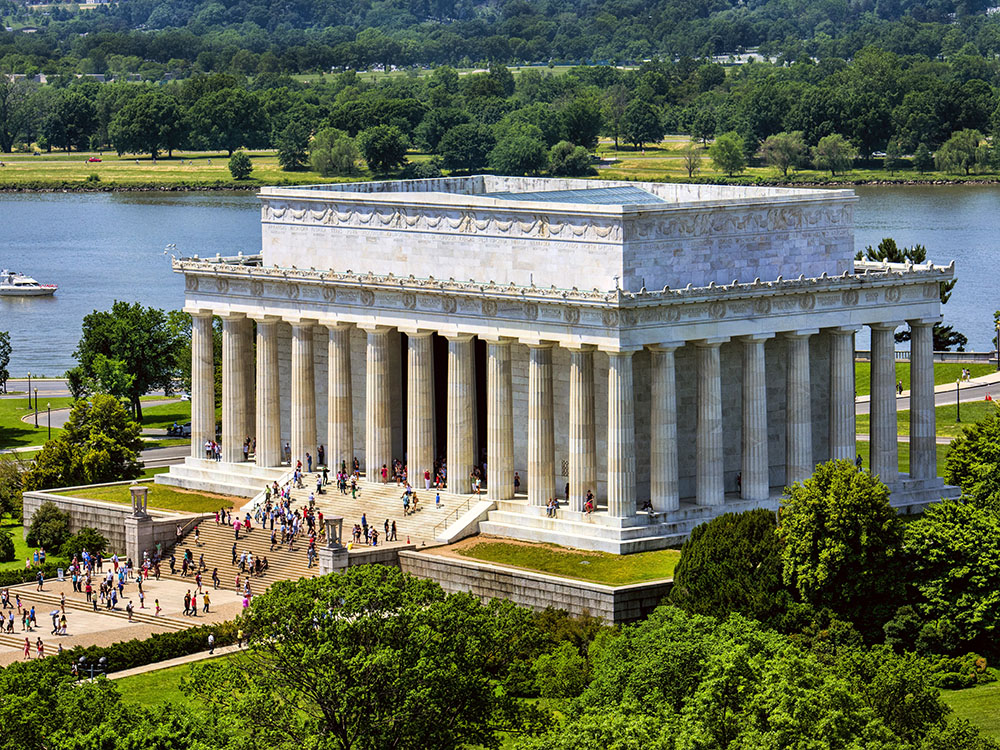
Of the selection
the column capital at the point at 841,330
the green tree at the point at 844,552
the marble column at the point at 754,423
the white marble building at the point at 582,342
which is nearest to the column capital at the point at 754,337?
the marble column at the point at 754,423

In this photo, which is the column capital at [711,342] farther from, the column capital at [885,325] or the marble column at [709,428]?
the column capital at [885,325]

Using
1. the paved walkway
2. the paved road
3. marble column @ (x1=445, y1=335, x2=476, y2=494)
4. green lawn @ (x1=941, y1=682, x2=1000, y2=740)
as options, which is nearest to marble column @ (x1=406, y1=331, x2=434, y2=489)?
marble column @ (x1=445, y1=335, x2=476, y2=494)

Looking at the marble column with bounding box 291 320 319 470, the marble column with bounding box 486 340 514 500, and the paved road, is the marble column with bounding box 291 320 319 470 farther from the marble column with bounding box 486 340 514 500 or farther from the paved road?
the paved road

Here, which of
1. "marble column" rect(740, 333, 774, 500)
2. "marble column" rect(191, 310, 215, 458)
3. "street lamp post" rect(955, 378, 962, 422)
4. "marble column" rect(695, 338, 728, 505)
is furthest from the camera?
"street lamp post" rect(955, 378, 962, 422)

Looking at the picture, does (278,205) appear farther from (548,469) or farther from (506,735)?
(506,735)

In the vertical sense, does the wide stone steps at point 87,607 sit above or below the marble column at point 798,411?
below

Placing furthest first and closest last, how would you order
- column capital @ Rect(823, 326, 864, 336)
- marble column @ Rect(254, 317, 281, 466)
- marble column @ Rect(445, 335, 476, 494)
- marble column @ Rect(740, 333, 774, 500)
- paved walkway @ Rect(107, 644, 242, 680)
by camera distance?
1. marble column @ Rect(254, 317, 281, 466)
2. marble column @ Rect(445, 335, 476, 494)
3. column capital @ Rect(823, 326, 864, 336)
4. marble column @ Rect(740, 333, 774, 500)
5. paved walkway @ Rect(107, 644, 242, 680)

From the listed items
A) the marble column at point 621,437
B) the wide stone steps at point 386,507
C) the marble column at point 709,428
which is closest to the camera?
the marble column at point 621,437
